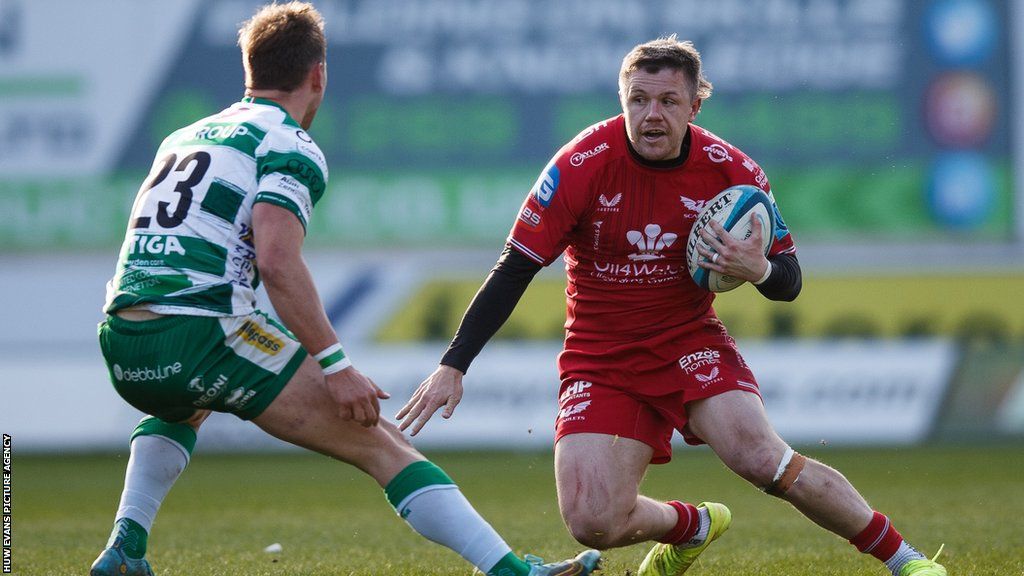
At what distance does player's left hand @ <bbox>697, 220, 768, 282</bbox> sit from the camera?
17.3ft

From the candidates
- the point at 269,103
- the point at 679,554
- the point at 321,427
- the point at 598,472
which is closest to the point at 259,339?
the point at 321,427

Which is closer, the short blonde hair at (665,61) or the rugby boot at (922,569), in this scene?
the rugby boot at (922,569)

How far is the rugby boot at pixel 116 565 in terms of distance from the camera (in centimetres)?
501

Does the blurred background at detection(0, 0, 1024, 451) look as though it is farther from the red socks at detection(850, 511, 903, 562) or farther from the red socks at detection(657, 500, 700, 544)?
the red socks at detection(850, 511, 903, 562)

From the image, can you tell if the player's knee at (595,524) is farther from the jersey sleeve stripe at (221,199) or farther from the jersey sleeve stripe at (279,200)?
the jersey sleeve stripe at (221,199)

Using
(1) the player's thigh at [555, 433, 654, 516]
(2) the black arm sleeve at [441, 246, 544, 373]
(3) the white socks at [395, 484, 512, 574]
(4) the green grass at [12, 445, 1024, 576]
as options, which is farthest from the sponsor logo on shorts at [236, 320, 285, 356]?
(4) the green grass at [12, 445, 1024, 576]

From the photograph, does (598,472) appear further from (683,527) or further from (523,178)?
(523,178)

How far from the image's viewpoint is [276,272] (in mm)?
4453

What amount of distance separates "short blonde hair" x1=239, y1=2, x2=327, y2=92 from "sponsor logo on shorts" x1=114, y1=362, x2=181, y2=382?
1119mm

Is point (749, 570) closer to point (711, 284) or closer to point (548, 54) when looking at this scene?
point (711, 284)

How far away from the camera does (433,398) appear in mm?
5121

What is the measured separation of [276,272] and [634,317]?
1.85 meters

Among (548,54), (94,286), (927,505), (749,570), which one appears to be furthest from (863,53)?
(749,570)

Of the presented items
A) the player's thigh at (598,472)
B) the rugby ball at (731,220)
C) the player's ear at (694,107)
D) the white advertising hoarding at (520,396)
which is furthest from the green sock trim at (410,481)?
the white advertising hoarding at (520,396)
